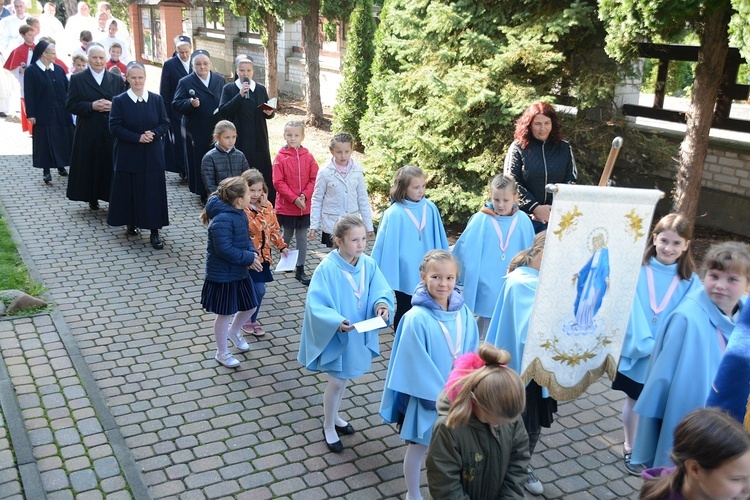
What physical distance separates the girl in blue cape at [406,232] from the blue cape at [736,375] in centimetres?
324

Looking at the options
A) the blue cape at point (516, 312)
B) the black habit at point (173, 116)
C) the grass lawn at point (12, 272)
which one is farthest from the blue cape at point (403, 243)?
the black habit at point (173, 116)

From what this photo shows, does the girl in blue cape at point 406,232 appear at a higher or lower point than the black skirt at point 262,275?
higher

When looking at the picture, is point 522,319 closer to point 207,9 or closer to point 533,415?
point 533,415

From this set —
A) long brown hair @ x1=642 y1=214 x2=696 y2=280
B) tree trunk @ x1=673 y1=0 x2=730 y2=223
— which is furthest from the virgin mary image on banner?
tree trunk @ x1=673 y1=0 x2=730 y2=223

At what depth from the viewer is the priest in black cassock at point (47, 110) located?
38.1 feet

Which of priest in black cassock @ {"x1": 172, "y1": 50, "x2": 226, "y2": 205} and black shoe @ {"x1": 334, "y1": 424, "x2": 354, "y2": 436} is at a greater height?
priest in black cassock @ {"x1": 172, "y1": 50, "x2": 226, "y2": 205}

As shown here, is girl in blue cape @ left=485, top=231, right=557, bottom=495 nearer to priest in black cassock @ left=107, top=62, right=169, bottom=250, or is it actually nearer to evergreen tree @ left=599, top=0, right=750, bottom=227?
evergreen tree @ left=599, top=0, right=750, bottom=227

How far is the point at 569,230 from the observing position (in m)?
4.01

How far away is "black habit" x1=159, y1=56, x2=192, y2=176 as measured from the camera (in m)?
11.5

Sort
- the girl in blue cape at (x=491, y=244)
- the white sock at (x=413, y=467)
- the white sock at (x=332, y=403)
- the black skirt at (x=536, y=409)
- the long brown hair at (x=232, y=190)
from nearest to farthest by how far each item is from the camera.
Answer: the white sock at (x=413, y=467)
the black skirt at (x=536, y=409)
the white sock at (x=332, y=403)
the long brown hair at (x=232, y=190)
the girl in blue cape at (x=491, y=244)

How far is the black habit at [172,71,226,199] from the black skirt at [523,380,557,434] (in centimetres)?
712

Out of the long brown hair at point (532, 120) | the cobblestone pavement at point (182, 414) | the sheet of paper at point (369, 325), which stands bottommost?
the cobblestone pavement at point (182, 414)

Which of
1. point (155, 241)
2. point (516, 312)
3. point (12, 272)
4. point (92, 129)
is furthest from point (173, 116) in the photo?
point (516, 312)

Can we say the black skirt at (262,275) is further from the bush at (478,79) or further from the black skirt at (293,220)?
the bush at (478,79)
